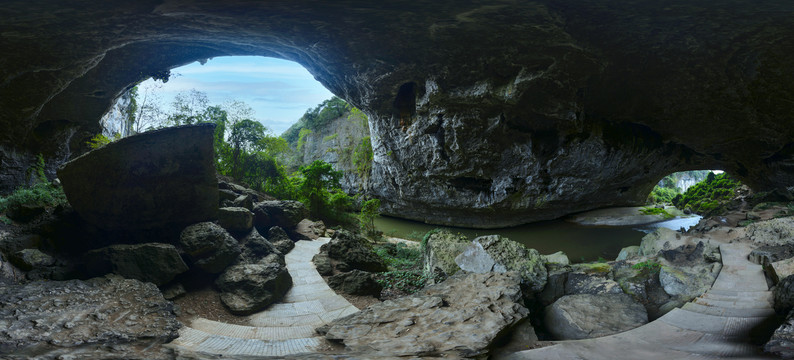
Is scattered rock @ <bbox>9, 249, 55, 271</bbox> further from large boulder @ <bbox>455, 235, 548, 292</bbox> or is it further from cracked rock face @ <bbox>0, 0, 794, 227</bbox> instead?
large boulder @ <bbox>455, 235, 548, 292</bbox>

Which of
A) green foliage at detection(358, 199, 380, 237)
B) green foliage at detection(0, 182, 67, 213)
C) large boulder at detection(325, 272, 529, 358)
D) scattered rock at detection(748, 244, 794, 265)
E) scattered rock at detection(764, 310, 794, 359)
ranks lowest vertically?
green foliage at detection(358, 199, 380, 237)

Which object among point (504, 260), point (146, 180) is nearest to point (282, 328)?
point (146, 180)

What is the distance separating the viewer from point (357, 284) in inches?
186

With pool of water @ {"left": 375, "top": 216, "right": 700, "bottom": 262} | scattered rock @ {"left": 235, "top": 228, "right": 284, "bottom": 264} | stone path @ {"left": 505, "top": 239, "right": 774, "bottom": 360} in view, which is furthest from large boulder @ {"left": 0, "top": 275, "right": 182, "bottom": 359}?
pool of water @ {"left": 375, "top": 216, "right": 700, "bottom": 262}

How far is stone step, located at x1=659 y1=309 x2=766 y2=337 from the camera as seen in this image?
283 centimetres

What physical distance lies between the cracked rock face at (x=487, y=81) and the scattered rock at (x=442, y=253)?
13.2ft

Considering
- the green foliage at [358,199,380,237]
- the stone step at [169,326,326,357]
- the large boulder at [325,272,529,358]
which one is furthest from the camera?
the green foliage at [358,199,380,237]

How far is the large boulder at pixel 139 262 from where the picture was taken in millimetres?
3707

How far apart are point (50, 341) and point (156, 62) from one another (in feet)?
31.4

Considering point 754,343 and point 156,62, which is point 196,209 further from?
point 156,62

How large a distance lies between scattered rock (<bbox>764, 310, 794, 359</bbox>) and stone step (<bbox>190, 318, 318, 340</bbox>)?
149 inches

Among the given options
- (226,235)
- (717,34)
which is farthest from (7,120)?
(717,34)

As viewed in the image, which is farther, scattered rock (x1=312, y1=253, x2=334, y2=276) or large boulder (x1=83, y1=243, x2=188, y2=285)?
scattered rock (x1=312, y1=253, x2=334, y2=276)

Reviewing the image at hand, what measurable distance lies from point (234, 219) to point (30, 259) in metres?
2.25
